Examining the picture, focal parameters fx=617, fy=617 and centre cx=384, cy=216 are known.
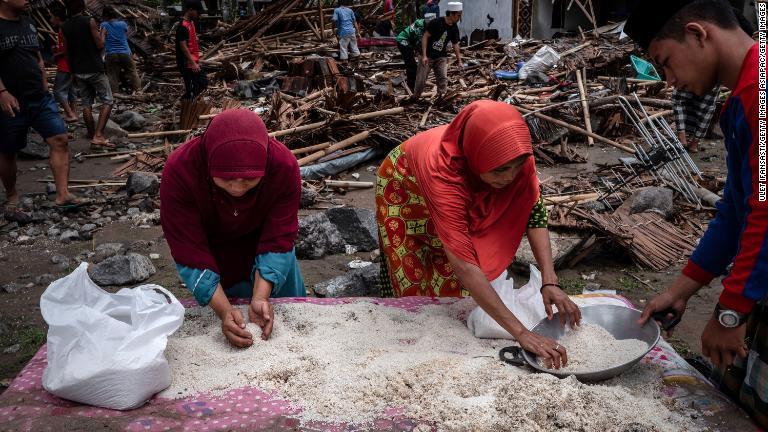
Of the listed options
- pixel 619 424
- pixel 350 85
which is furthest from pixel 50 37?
pixel 619 424

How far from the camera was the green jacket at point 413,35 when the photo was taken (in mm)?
9852

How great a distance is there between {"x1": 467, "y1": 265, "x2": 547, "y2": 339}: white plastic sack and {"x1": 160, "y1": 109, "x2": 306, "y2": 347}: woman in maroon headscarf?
77 centimetres

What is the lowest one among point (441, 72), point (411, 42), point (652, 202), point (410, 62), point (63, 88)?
point (652, 202)

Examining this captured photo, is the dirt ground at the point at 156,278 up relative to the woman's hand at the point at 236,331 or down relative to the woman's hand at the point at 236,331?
down

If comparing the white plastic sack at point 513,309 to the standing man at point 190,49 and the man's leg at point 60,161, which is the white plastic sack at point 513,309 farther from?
the standing man at point 190,49

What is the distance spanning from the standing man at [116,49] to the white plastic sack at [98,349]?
7.78 m

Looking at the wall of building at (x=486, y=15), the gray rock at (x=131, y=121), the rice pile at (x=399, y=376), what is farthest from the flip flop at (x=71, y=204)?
the wall of building at (x=486, y=15)

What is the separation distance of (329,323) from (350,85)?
308 inches

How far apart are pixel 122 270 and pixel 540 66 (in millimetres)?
8763

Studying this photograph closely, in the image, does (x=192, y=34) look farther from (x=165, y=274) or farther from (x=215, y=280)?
(x=215, y=280)

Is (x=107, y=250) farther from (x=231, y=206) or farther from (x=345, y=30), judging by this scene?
(x=345, y=30)

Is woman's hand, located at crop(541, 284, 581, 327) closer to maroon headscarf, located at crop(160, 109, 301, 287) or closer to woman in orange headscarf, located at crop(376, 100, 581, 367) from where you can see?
woman in orange headscarf, located at crop(376, 100, 581, 367)

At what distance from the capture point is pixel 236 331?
218cm

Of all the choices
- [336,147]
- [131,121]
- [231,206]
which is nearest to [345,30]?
[131,121]
